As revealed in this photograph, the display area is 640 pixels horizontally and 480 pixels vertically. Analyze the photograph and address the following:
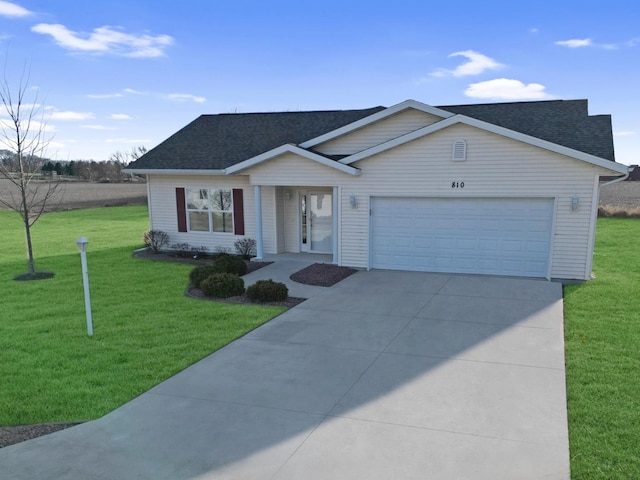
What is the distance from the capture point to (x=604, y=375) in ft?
21.4

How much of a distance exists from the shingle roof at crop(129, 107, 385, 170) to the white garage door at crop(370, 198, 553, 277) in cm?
562

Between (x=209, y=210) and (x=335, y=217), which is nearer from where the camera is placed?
(x=335, y=217)

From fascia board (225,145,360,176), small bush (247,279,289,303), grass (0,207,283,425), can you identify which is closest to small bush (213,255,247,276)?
grass (0,207,283,425)

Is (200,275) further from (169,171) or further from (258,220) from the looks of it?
(169,171)

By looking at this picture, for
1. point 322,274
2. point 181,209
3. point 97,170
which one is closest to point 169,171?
point 181,209

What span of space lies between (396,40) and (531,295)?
1312cm

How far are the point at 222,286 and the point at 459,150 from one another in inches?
288

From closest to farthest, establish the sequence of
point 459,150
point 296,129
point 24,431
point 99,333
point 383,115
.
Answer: point 24,431 < point 99,333 < point 459,150 < point 383,115 < point 296,129

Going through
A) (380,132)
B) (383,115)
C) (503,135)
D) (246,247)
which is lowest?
(246,247)

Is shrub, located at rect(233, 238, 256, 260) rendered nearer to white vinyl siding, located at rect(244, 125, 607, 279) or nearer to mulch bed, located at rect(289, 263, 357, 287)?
mulch bed, located at rect(289, 263, 357, 287)

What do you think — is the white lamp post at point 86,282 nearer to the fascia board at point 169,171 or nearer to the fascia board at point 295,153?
the fascia board at point 295,153

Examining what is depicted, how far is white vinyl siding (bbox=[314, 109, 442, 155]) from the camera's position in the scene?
14.9 metres

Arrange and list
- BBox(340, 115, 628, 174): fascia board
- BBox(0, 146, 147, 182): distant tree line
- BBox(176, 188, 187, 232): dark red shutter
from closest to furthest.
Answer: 1. BBox(340, 115, 628, 174): fascia board
2. BBox(176, 188, 187, 232): dark red shutter
3. BBox(0, 146, 147, 182): distant tree line

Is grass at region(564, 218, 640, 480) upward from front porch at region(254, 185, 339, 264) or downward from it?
downward
